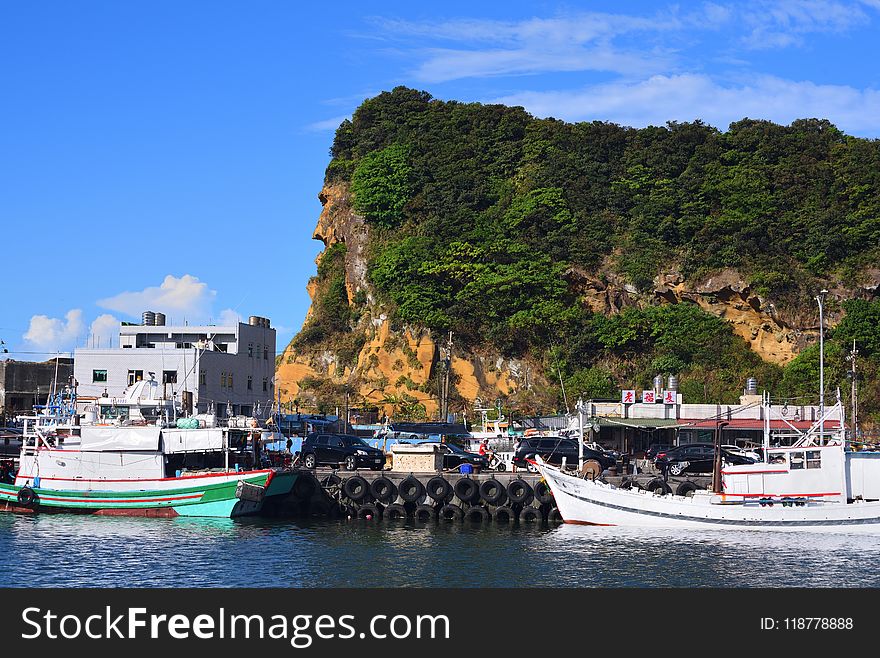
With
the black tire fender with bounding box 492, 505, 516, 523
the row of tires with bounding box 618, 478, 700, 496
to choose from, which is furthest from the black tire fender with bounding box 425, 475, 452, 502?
the row of tires with bounding box 618, 478, 700, 496

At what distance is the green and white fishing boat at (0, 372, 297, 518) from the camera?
2056 inches

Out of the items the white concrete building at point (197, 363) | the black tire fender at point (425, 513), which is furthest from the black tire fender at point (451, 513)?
the white concrete building at point (197, 363)

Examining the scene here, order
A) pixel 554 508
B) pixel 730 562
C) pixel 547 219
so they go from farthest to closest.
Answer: pixel 547 219
pixel 554 508
pixel 730 562

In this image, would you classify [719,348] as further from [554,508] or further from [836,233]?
[554,508]

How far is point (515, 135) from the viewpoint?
420ft

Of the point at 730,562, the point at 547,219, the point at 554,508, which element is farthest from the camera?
the point at 547,219

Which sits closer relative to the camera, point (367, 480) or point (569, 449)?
point (367, 480)

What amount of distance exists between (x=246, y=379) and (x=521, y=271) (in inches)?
1203

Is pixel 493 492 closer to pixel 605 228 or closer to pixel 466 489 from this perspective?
Result: pixel 466 489

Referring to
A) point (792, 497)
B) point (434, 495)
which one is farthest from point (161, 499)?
point (792, 497)

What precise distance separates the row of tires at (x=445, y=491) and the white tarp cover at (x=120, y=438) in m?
9.78

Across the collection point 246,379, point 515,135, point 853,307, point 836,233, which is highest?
point 515,135

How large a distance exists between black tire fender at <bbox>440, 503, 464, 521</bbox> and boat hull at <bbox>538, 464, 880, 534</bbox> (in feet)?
15.5

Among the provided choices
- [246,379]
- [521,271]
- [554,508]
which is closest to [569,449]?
[554,508]
